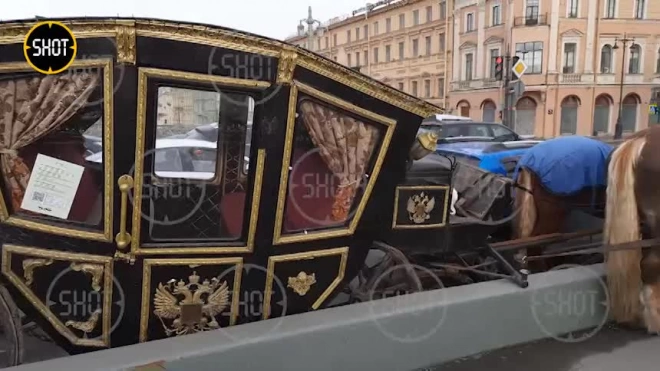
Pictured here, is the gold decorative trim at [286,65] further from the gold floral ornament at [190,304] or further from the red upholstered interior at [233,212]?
the gold floral ornament at [190,304]

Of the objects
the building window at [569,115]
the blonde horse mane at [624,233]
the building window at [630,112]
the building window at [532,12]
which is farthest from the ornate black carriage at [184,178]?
the building window at [630,112]

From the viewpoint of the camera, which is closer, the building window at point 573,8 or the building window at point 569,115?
the building window at point 573,8

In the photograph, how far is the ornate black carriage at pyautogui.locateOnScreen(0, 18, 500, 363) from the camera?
2348mm

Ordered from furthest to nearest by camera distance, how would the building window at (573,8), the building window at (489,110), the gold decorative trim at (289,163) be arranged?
the building window at (489,110)
the building window at (573,8)
the gold decorative trim at (289,163)

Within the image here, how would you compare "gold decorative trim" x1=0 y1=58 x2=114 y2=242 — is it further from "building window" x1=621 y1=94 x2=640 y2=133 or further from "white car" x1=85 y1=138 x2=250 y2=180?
"building window" x1=621 y1=94 x2=640 y2=133

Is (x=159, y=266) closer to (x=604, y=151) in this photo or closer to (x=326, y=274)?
(x=326, y=274)

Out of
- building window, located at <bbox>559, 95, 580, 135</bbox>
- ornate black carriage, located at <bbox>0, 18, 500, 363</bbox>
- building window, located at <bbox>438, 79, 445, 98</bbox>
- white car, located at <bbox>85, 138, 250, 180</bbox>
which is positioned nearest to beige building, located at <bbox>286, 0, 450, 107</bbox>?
building window, located at <bbox>438, 79, 445, 98</bbox>

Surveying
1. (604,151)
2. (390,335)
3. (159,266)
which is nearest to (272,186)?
(159,266)

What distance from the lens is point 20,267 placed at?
7.90 ft

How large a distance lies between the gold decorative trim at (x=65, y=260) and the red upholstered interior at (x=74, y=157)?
0.19 meters

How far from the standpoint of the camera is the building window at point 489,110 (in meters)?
37.6

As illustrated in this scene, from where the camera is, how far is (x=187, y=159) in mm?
3180

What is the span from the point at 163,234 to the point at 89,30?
38.0 inches

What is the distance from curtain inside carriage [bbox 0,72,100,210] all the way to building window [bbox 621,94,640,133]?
134ft
